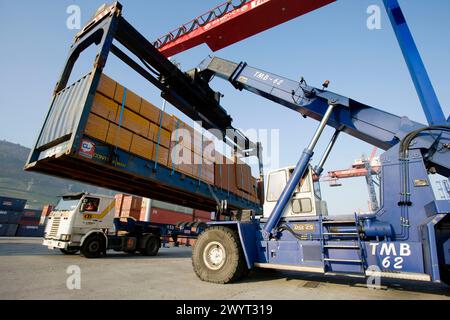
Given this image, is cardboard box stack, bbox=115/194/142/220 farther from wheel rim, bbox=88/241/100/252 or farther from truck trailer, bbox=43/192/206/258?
wheel rim, bbox=88/241/100/252

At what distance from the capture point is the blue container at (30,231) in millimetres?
22128

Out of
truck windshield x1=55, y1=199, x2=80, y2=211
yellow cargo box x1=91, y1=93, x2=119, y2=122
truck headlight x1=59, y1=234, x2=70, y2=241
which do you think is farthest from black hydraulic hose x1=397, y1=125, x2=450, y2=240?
truck windshield x1=55, y1=199, x2=80, y2=211

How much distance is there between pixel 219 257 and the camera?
16.7 feet

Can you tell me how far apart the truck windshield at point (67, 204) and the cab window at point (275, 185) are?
7102mm

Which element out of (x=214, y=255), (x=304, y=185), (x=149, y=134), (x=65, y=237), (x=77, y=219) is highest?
(x=149, y=134)

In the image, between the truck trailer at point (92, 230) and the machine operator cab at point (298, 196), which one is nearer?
the machine operator cab at point (298, 196)

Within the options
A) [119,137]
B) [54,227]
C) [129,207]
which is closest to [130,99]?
[119,137]

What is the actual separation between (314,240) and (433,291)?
2.47m

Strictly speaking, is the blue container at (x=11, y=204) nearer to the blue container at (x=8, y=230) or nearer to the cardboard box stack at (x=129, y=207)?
the blue container at (x=8, y=230)

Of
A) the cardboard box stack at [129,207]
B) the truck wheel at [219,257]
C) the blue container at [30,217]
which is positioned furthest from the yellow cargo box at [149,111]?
the blue container at [30,217]

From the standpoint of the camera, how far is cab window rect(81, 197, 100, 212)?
8.59 metres

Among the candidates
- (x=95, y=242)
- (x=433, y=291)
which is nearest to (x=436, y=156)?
(x=433, y=291)

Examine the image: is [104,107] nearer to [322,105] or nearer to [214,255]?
[214,255]

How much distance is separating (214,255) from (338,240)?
8.19 feet
